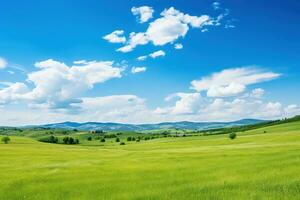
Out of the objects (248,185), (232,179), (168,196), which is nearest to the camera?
(168,196)

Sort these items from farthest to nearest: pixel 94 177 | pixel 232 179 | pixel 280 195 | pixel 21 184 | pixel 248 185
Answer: pixel 94 177
pixel 21 184
pixel 232 179
pixel 248 185
pixel 280 195

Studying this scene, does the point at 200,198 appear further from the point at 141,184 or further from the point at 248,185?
the point at 141,184

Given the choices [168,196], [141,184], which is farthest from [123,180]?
[168,196]

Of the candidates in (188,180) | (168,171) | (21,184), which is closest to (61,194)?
(21,184)

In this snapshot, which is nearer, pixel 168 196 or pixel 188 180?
pixel 168 196

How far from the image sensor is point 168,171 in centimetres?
3488

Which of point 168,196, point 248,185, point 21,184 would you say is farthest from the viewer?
point 21,184

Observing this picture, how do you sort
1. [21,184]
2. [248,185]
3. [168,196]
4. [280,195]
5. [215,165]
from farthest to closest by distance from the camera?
[215,165], [21,184], [248,185], [168,196], [280,195]

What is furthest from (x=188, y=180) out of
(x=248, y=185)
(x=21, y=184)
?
(x=21, y=184)

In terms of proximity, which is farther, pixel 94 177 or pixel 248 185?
pixel 94 177

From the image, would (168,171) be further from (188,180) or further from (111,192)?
(111,192)

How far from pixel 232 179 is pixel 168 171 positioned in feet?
28.8

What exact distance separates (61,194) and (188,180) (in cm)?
986

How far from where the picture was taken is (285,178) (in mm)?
25516
